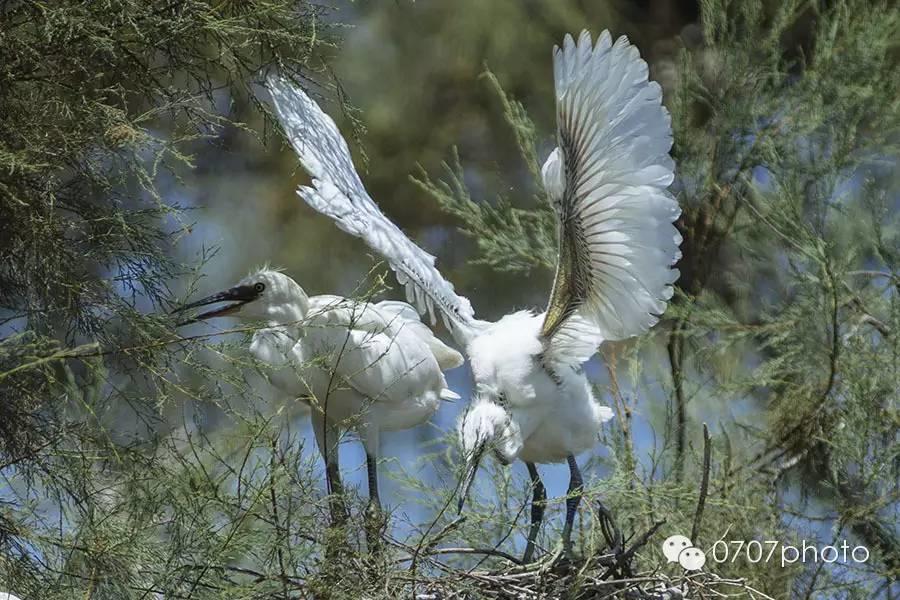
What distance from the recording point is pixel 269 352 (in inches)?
96.8

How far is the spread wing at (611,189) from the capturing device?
217cm

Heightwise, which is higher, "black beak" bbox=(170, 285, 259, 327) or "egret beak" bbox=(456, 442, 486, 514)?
"black beak" bbox=(170, 285, 259, 327)

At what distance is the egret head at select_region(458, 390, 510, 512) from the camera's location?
7.65 feet

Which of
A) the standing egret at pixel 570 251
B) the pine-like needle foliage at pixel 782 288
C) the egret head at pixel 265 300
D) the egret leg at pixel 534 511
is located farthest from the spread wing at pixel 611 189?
the pine-like needle foliage at pixel 782 288

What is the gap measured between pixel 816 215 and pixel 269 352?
1.65m

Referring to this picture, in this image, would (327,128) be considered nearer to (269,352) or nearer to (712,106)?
(269,352)

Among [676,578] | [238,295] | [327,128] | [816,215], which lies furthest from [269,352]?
[816,215]

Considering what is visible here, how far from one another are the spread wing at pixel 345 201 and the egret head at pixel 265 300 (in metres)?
0.14

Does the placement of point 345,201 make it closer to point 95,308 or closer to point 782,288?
point 95,308

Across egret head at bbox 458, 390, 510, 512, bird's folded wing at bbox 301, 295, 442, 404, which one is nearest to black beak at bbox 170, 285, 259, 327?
bird's folded wing at bbox 301, 295, 442, 404

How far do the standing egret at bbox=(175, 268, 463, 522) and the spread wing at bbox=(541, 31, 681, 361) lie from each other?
0.28 metres

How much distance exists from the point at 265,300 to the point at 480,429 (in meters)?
0.40

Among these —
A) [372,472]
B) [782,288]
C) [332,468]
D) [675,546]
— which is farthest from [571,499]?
[782,288]

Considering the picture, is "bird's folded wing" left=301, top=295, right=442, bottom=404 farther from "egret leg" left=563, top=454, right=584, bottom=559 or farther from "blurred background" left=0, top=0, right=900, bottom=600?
"egret leg" left=563, top=454, right=584, bottom=559
